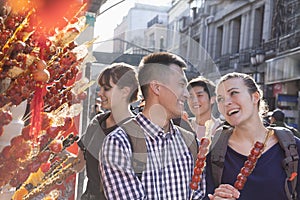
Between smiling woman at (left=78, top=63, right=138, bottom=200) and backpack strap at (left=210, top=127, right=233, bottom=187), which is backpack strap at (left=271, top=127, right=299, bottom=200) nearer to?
backpack strap at (left=210, top=127, right=233, bottom=187)

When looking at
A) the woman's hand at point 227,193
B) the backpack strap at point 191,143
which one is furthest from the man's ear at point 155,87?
the woman's hand at point 227,193

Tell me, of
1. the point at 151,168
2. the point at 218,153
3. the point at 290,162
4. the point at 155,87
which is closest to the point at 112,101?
the point at 155,87

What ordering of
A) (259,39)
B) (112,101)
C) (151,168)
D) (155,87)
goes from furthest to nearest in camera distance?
(259,39)
(112,101)
(155,87)
(151,168)

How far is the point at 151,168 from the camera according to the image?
1.79 meters

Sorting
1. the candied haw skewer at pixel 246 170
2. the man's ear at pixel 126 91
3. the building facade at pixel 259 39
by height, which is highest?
the building facade at pixel 259 39

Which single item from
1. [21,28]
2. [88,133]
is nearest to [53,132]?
[21,28]

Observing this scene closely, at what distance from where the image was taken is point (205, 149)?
1.74 meters

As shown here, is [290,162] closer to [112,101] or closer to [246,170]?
[246,170]

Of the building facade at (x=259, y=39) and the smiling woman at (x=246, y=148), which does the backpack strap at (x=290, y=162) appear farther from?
the building facade at (x=259, y=39)

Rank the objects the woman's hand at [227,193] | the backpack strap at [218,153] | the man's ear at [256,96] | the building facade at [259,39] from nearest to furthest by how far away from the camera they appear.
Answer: the woman's hand at [227,193] → the backpack strap at [218,153] → the man's ear at [256,96] → the building facade at [259,39]

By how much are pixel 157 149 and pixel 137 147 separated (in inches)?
4.4

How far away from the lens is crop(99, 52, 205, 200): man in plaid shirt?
1729 mm

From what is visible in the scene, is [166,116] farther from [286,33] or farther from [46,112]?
[286,33]

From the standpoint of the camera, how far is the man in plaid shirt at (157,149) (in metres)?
1.73
